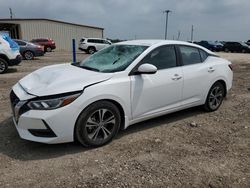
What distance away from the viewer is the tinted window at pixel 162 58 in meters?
4.41

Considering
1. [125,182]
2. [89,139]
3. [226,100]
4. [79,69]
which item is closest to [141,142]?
[89,139]

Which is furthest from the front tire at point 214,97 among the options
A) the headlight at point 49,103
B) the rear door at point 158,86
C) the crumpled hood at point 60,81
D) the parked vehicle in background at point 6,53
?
the parked vehicle in background at point 6,53

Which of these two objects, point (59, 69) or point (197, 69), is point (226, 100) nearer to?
point (197, 69)

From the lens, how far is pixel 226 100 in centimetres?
663

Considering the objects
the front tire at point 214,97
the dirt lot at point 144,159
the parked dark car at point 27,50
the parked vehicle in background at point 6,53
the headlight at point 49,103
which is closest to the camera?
the dirt lot at point 144,159

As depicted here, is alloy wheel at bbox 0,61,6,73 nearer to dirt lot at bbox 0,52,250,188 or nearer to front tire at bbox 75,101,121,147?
dirt lot at bbox 0,52,250,188

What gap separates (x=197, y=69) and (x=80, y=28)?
37488 millimetres

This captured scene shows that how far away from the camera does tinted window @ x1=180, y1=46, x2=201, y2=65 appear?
16.2ft

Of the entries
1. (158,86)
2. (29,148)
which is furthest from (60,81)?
(158,86)

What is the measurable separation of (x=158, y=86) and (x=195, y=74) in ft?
3.37

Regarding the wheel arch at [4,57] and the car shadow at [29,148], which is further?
the wheel arch at [4,57]

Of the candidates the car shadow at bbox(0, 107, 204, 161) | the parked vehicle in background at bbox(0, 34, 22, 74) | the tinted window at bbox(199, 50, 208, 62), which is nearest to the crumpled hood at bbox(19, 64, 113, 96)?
the car shadow at bbox(0, 107, 204, 161)

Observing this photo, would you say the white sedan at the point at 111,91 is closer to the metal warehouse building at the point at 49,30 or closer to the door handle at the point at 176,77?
the door handle at the point at 176,77

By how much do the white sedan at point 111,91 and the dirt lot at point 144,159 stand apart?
0.28 metres
